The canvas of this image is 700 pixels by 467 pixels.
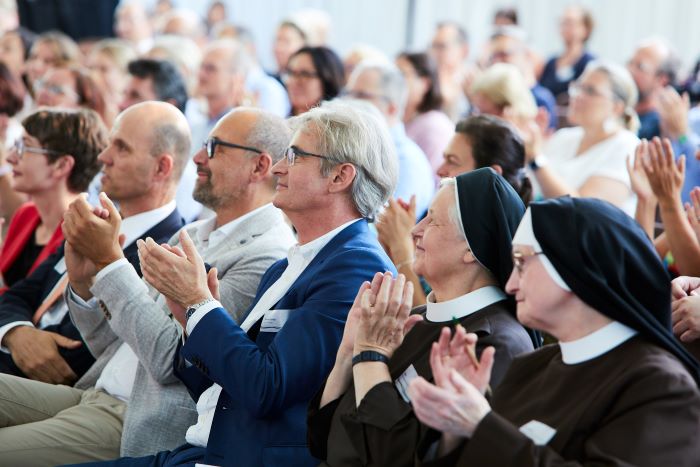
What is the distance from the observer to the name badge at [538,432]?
1.91 metres

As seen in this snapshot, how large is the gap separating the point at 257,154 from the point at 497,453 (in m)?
1.73

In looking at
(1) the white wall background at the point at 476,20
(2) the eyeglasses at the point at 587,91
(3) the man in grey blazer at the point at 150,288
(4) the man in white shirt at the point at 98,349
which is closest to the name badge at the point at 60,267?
(4) the man in white shirt at the point at 98,349

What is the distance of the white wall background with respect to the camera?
9938mm

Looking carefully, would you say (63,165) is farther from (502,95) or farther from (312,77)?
(502,95)

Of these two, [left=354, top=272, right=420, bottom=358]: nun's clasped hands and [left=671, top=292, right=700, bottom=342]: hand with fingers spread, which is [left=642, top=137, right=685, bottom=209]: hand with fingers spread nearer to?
[left=671, top=292, right=700, bottom=342]: hand with fingers spread

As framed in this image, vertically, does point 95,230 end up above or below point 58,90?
above

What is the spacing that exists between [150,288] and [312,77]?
10.0ft

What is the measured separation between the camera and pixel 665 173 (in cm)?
326

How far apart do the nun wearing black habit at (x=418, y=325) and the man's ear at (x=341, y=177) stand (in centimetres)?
32

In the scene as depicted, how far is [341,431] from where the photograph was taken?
7.68 feet

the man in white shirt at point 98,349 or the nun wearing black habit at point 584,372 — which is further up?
the nun wearing black habit at point 584,372

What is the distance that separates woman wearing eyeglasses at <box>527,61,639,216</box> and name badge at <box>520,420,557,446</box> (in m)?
2.88

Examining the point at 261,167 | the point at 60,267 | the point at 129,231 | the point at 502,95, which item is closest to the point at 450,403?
the point at 261,167

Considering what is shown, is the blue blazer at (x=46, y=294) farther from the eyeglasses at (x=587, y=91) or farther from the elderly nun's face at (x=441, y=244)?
the eyeglasses at (x=587, y=91)
